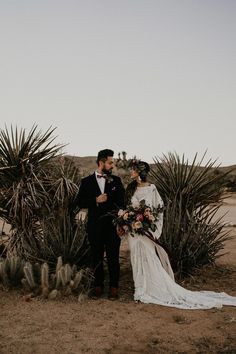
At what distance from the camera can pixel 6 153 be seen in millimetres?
7344

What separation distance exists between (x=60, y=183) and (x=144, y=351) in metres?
3.35

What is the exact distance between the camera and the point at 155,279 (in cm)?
604

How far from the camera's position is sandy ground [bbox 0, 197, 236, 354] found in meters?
4.30

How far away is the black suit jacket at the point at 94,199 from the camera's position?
612 centimetres

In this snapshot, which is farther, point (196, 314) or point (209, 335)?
point (196, 314)

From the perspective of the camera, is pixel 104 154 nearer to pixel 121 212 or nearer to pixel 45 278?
pixel 121 212

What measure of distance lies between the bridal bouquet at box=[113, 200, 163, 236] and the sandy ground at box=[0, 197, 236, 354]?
905mm

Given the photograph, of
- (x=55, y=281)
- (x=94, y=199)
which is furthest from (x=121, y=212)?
(x=55, y=281)

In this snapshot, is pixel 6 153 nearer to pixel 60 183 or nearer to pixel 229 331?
pixel 60 183

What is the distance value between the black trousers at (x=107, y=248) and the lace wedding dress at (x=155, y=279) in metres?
0.23

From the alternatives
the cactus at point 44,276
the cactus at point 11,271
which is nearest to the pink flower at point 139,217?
the cactus at point 44,276

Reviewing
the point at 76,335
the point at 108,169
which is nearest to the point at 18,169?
the point at 108,169

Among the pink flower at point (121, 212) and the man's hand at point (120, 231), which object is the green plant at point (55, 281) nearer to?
the man's hand at point (120, 231)

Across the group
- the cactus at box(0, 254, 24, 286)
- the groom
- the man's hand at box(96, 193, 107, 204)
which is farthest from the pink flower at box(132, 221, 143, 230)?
the cactus at box(0, 254, 24, 286)
